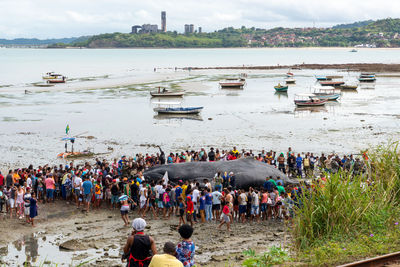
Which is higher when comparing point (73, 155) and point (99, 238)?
point (99, 238)

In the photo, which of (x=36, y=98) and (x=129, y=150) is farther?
(x=36, y=98)

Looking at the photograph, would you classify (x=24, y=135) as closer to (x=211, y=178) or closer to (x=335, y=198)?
(x=211, y=178)

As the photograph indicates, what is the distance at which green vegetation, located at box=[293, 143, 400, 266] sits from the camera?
11.2 m

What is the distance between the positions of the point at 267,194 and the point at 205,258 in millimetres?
4621

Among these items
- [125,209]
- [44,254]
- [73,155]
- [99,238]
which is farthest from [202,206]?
[73,155]

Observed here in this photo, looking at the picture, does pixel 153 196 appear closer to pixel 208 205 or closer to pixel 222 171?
pixel 208 205

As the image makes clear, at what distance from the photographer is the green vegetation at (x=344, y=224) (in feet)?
36.7

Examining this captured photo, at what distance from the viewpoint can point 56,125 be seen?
153 ft

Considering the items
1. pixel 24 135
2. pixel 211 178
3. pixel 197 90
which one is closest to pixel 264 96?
pixel 197 90

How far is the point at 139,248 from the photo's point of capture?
350 inches

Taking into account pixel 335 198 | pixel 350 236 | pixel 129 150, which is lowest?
pixel 129 150

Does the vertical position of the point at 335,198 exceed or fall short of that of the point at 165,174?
it exceeds it

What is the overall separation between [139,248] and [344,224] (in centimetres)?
567

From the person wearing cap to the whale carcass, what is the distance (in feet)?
40.9
